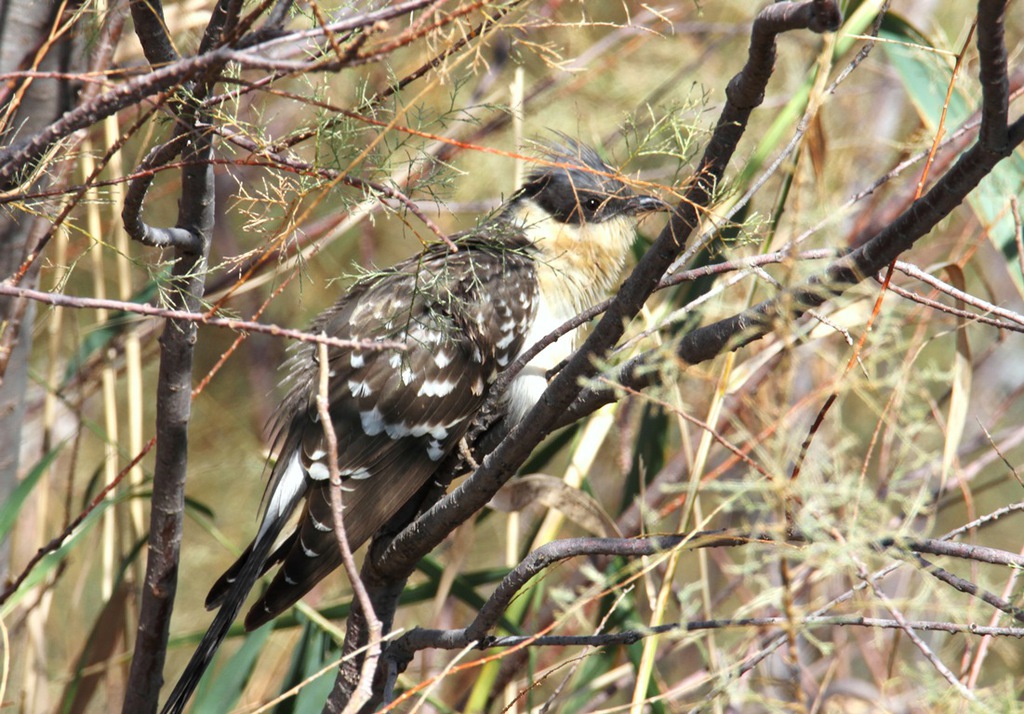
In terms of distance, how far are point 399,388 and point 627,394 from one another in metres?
1.05

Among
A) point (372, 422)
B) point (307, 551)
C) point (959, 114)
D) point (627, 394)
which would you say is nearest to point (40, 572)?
point (307, 551)

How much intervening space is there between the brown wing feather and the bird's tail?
0.12m

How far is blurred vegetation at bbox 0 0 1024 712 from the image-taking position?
1.19 m

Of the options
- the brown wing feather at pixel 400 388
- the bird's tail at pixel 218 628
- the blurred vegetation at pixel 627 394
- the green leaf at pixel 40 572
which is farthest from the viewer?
the brown wing feather at pixel 400 388

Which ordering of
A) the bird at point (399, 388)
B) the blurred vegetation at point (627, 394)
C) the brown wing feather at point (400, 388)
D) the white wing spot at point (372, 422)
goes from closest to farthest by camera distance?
the blurred vegetation at point (627, 394) < the bird at point (399, 388) < the brown wing feather at point (400, 388) < the white wing spot at point (372, 422)

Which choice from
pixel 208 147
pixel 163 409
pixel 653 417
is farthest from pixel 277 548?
pixel 208 147

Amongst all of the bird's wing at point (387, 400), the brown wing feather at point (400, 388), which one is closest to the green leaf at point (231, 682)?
the bird's wing at point (387, 400)

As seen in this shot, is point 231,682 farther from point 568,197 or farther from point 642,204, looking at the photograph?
point 568,197

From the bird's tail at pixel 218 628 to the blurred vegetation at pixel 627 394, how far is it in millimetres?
163

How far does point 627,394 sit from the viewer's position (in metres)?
Result: 1.45

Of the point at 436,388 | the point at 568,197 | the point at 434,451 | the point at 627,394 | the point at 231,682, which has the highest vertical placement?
the point at 568,197

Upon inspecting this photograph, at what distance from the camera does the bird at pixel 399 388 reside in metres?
2.09

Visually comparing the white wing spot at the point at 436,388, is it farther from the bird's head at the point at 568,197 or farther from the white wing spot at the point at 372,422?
the bird's head at the point at 568,197

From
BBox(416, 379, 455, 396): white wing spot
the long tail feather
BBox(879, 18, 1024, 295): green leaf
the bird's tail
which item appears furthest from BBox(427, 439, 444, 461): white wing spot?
BBox(879, 18, 1024, 295): green leaf
